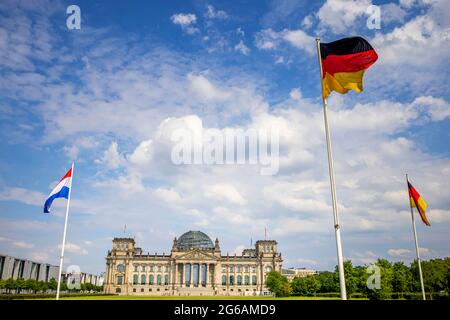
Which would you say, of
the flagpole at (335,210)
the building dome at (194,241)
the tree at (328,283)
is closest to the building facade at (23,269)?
the building dome at (194,241)

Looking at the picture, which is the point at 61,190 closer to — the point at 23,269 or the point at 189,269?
the point at 189,269

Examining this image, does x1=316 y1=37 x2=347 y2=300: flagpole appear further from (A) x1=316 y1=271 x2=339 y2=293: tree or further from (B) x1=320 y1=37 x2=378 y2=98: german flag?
(A) x1=316 y1=271 x2=339 y2=293: tree

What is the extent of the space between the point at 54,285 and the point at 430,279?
115 m

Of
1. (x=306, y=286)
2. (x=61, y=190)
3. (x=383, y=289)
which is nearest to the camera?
(x=61, y=190)

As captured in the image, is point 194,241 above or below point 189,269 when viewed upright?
above

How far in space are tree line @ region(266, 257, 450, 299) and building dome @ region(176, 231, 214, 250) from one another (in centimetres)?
5678

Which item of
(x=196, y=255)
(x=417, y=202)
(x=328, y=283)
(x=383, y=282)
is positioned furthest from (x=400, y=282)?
(x=196, y=255)

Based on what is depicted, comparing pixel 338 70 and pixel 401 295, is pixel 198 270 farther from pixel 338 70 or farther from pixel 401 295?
pixel 338 70

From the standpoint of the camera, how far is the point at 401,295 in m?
74.6

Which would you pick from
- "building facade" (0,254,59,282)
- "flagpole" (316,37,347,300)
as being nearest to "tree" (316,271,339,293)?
"flagpole" (316,37,347,300)

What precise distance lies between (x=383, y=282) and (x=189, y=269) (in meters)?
100

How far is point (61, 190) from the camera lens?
3203 centimetres
